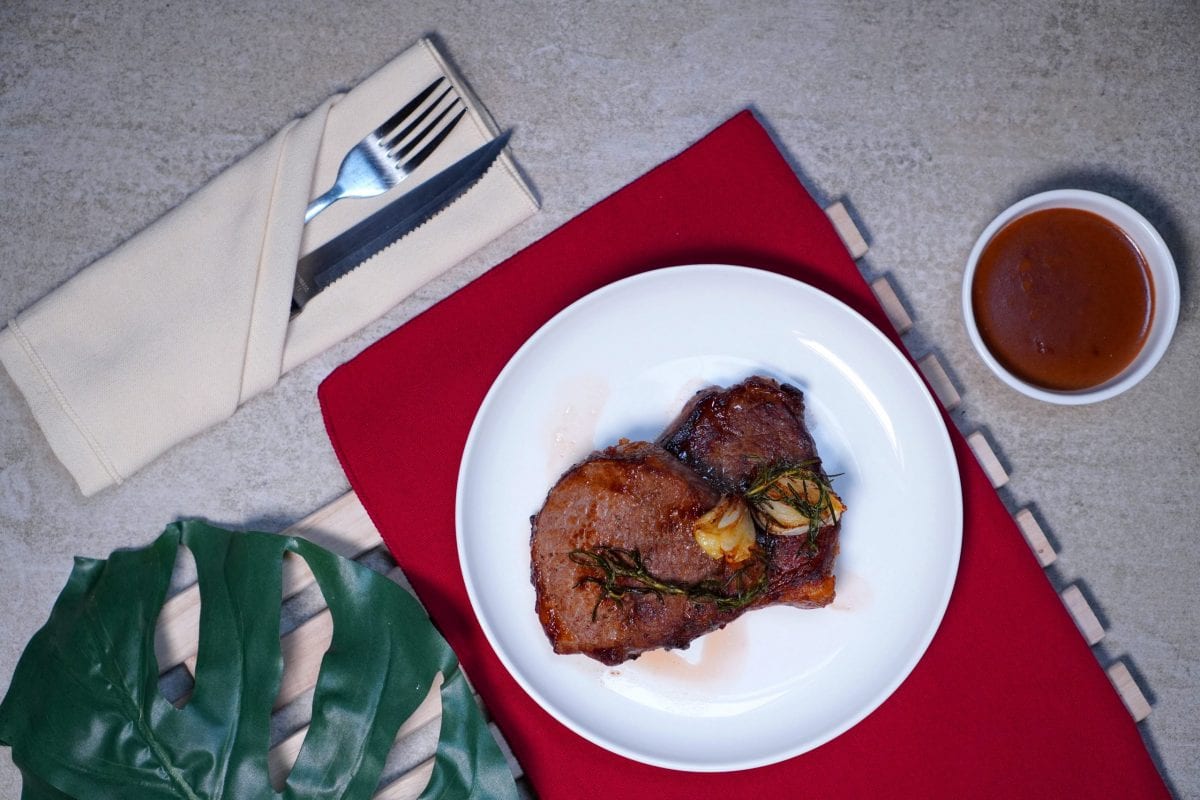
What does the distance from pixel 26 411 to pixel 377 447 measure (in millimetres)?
1148

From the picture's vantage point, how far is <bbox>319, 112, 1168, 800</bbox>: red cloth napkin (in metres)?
2.33

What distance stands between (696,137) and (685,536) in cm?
128

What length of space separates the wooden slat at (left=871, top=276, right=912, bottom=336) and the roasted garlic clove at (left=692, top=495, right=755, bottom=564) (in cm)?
83

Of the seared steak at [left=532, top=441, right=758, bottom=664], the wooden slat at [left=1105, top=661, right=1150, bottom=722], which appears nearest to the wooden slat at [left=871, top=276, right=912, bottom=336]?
the seared steak at [left=532, top=441, right=758, bottom=664]

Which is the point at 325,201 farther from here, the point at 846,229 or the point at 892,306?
the point at 892,306

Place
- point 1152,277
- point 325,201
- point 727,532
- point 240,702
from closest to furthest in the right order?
→ point 727,532 → point 240,702 → point 1152,277 → point 325,201

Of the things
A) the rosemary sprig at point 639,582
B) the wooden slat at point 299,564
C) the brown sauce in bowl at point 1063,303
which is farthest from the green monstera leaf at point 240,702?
the brown sauce in bowl at point 1063,303

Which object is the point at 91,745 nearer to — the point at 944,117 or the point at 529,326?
the point at 529,326

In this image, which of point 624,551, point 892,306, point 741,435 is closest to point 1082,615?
point 892,306

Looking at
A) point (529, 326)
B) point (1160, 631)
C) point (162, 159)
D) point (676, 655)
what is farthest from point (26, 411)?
point (1160, 631)

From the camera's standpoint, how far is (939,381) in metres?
2.38

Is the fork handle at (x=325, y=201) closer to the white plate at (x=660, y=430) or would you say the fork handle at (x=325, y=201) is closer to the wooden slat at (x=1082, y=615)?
the white plate at (x=660, y=430)

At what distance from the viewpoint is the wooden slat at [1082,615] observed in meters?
2.38

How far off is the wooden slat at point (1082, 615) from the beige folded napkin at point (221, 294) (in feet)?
6.39
